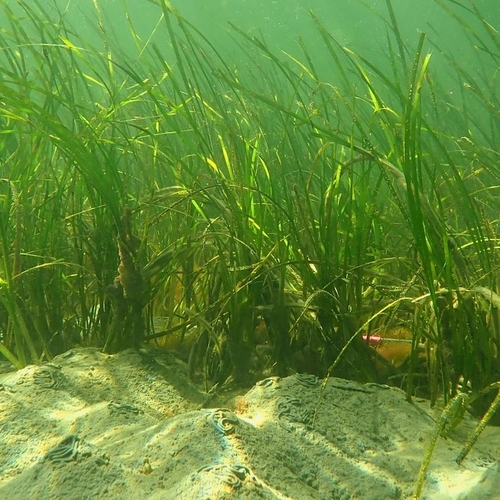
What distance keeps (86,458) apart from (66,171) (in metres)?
1.50

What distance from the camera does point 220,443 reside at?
128cm

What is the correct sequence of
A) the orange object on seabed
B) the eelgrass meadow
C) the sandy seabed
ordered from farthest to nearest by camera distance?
the orange object on seabed < the eelgrass meadow < the sandy seabed

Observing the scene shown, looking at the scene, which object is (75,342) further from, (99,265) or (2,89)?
(2,89)

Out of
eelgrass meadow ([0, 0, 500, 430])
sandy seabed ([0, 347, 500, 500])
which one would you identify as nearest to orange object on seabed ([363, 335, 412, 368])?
eelgrass meadow ([0, 0, 500, 430])

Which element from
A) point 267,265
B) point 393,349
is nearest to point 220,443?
point 267,265

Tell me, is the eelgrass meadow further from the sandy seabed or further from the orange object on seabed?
the sandy seabed

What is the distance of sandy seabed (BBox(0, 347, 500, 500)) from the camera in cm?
116

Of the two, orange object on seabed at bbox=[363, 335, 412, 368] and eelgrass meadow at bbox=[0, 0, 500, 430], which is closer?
eelgrass meadow at bbox=[0, 0, 500, 430]

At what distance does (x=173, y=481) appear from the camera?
1163mm

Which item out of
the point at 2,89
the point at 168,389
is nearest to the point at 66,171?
the point at 2,89

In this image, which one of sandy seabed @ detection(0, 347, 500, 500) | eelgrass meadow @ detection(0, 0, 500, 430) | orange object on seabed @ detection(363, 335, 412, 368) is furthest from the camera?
orange object on seabed @ detection(363, 335, 412, 368)

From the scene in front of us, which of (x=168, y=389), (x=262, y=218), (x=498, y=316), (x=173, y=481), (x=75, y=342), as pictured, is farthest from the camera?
(x=75, y=342)

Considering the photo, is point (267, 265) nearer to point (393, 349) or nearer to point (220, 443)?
point (393, 349)

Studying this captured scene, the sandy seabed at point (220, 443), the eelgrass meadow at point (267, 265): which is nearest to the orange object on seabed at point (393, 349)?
the eelgrass meadow at point (267, 265)
